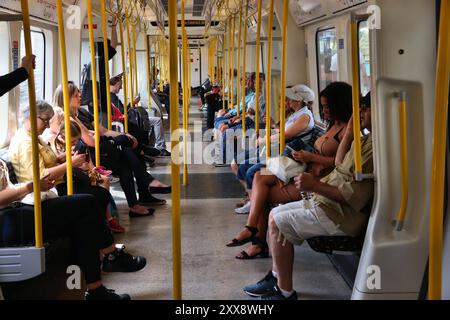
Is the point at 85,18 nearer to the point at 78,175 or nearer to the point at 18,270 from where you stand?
the point at 78,175

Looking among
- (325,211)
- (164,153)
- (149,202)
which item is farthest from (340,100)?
(164,153)

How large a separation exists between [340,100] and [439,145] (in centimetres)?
205

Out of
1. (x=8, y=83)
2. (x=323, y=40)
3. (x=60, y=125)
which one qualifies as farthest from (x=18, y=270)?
(x=323, y=40)

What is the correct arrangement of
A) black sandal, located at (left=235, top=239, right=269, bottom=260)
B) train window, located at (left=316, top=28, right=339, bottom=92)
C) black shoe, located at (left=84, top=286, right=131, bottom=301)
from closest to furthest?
black shoe, located at (left=84, top=286, right=131, bottom=301) < black sandal, located at (left=235, top=239, right=269, bottom=260) < train window, located at (left=316, top=28, right=339, bottom=92)

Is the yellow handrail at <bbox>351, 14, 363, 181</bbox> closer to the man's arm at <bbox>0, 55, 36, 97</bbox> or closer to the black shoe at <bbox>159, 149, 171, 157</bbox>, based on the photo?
the man's arm at <bbox>0, 55, 36, 97</bbox>

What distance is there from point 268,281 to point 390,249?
1011 mm

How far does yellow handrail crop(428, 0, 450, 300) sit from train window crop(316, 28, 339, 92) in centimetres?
425

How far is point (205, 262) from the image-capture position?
4.43 m

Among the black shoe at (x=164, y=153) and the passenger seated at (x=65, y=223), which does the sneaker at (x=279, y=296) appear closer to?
the passenger seated at (x=65, y=223)

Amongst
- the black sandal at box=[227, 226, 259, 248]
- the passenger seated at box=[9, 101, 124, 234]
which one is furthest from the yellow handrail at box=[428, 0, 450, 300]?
the black sandal at box=[227, 226, 259, 248]

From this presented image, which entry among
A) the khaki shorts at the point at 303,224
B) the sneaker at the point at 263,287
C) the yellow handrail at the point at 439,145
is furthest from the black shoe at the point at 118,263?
the yellow handrail at the point at 439,145

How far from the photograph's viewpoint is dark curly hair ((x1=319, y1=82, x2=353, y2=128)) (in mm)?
4016

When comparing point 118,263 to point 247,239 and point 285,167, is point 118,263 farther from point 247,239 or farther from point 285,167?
point 285,167

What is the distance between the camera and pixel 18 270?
2.99 metres
